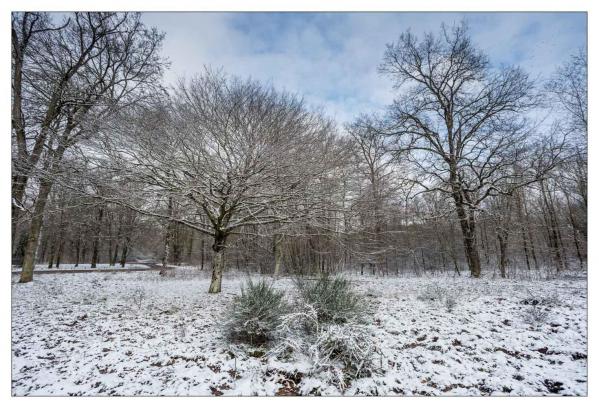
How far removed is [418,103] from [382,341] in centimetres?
961

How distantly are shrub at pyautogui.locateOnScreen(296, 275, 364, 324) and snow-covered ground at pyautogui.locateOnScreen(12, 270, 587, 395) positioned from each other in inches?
20.8

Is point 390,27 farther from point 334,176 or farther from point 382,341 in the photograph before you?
point 382,341

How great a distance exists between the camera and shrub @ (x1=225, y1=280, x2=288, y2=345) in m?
3.29

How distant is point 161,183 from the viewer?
576 centimetres

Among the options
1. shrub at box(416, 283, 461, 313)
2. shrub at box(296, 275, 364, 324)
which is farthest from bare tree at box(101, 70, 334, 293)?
shrub at box(416, 283, 461, 313)

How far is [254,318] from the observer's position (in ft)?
10.8

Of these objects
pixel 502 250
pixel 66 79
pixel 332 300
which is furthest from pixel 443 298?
pixel 66 79

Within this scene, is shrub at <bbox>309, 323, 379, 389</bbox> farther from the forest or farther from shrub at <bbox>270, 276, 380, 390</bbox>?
the forest

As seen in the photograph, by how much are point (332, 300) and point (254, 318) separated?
111cm

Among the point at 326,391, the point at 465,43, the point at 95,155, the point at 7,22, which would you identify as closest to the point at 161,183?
the point at 95,155

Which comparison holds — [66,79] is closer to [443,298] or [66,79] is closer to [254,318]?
[254,318]

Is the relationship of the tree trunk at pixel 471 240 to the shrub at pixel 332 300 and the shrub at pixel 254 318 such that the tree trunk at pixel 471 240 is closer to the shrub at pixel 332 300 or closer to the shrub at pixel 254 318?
the shrub at pixel 332 300

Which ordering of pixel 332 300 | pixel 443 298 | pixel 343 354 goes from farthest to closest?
1. pixel 443 298
2. pixel 332 300
3. pixel 343 354

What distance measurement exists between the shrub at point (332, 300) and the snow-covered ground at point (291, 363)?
0.53 m
